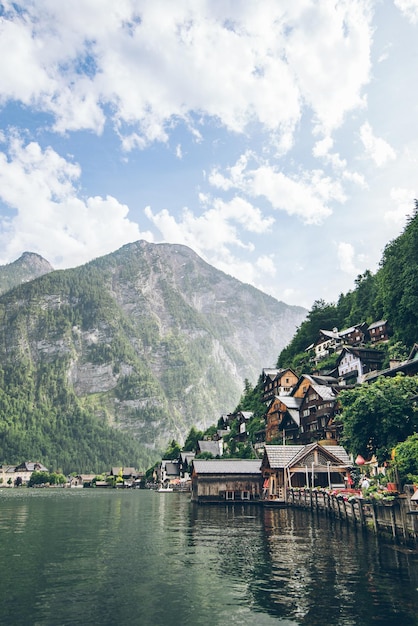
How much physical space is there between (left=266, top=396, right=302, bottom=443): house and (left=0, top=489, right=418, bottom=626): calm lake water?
5213 centimetres

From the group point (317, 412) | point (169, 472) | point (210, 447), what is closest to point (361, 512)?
point (317, 412)

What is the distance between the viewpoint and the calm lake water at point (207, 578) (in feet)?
62.5

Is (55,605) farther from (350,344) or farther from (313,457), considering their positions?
(350,344)

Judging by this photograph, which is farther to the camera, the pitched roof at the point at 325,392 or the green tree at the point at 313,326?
the green tree at the point at 313,326

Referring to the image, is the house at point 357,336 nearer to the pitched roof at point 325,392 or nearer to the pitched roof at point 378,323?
the pitched roof at point 378,323

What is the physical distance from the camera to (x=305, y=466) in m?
68.2

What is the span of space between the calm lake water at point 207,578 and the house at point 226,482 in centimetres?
3567

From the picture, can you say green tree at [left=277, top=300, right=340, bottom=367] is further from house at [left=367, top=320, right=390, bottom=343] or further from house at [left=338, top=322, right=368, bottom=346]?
house at [left=367, top=320, right=390, bottom=343]

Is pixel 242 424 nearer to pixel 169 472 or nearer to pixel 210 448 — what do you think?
pixel 210 448

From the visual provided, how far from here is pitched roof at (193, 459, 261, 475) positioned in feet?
264

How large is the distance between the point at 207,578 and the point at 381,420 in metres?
26.0

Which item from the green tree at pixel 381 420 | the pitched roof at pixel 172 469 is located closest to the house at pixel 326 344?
the pitched roof at pixel 172 469

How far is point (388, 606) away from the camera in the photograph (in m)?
20.0

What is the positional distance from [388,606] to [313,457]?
49.2m
